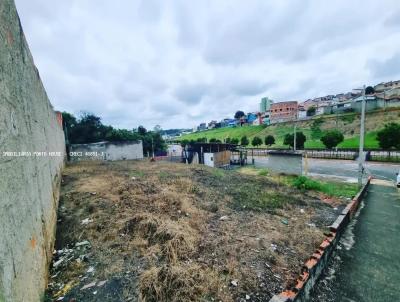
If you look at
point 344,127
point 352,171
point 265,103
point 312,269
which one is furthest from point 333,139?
point 265,103

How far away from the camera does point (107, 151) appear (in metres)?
24.6

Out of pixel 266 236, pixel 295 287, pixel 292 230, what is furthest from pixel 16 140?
→ pixel 292 230

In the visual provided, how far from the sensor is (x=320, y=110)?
203 feet

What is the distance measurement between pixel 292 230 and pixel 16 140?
521 cm

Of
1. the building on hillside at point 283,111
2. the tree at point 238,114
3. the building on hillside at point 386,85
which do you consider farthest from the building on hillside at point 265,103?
the building on hillside at point 386,85

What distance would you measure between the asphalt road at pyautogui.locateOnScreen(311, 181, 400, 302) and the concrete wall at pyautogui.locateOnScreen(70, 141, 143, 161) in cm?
2392

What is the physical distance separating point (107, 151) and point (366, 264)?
25.8 meters

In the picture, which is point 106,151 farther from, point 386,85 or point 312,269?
A: point 386,85

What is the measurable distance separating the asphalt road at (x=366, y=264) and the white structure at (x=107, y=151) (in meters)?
24.2

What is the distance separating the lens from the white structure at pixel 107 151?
2236 cm

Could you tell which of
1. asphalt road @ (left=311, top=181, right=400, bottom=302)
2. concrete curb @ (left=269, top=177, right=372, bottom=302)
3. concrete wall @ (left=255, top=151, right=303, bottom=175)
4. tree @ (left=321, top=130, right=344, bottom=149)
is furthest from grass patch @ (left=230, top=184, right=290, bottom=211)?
tree @ (left=321, top=130, right=344, bottom=149)

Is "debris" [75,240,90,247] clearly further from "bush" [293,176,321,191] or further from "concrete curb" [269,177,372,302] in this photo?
"bush" [293,176,321,191]

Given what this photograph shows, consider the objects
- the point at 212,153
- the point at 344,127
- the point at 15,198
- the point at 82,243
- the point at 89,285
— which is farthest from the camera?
the point at 344,127

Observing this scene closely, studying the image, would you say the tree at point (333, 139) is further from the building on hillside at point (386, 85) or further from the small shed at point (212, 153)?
the building on hillside at point (386, 85)
